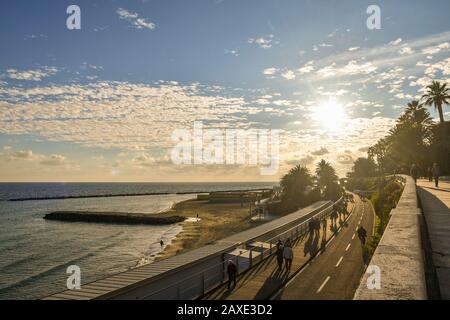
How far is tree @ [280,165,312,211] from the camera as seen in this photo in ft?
244

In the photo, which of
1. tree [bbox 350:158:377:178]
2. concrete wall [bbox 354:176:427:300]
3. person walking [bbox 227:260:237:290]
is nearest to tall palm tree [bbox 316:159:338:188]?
tree [bbox 350:158:377:178]

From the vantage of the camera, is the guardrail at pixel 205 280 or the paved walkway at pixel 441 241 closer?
the paved walkway at pixel 441 241

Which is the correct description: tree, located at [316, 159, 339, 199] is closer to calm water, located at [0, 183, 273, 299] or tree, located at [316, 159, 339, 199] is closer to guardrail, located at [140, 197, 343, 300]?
calm water, located at [0, 183, 273, 299]

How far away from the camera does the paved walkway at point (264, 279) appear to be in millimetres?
16594

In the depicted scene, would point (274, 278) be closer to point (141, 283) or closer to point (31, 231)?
point (141, 283)

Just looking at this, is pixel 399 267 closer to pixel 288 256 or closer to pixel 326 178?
pixel 288 256

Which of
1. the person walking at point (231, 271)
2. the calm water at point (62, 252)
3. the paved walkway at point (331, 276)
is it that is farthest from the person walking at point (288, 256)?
the calm water at point (62, 252)

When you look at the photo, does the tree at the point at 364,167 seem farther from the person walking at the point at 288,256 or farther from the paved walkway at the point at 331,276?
the person walking at the point at 288,256

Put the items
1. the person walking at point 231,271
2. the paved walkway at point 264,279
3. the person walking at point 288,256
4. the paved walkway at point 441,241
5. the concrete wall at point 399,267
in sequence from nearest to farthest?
the concrete wall at point 399,267 < the paved walkway at point 441,241 < the paved walkway at point 264,279 < the person walking at point 231,271 < the person walking at point 288,256

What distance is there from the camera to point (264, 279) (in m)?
19.1

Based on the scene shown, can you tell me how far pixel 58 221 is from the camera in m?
86.8

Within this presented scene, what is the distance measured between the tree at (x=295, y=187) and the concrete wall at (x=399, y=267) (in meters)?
66.8

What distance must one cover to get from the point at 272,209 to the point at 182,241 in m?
28.8

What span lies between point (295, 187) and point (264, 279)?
58864 mm
